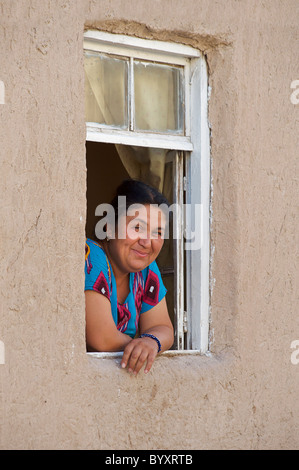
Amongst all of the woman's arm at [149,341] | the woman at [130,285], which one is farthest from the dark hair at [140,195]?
the woman's arm at [149,341]

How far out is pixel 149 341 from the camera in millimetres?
4027

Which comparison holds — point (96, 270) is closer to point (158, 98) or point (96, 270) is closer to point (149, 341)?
point (149, 341)

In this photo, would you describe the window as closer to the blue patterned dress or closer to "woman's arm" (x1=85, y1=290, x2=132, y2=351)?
the blue patterned dress

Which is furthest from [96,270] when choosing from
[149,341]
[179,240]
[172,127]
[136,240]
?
[172,127]

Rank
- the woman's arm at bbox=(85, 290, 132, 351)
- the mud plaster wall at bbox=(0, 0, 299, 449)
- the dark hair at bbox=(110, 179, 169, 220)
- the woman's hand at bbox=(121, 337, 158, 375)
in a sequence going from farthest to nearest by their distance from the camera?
1. the dark hair at bbox=(110, 179, 169, 220)
2. the woman's arm at bbox=(85, 290, 132, 351)
3. the woman's hand at bbox=(121, 337, 158, 375)
4. the mud plaster wall at bbox=(0, 0, 299, 449)

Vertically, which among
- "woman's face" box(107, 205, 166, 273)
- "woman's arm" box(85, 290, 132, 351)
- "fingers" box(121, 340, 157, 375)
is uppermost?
"woman's face" box(107, 205, 166, 273)

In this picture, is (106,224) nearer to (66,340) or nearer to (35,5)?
(66,340)

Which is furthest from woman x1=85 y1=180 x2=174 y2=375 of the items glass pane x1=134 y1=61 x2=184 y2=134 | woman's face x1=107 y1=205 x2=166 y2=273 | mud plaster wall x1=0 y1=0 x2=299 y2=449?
glass pane x1=134 y1=61 x2=184 y2=134

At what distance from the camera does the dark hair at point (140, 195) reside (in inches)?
173

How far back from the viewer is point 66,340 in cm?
Answer: 371

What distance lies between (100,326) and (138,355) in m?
0.25

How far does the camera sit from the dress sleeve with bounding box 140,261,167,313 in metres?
4.48

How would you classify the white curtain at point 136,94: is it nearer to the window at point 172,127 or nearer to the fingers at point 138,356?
the window at point 172,127

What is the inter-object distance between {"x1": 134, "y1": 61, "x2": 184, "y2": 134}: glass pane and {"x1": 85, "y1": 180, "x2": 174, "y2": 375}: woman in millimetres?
348
